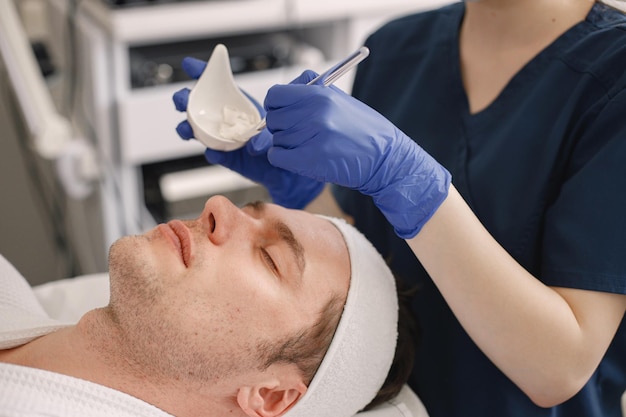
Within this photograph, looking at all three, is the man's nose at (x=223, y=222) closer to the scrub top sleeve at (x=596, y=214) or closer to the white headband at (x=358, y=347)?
the white headband at (x=358, y=347)

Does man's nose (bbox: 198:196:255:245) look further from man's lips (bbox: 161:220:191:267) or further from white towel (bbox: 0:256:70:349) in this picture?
white towel (bbox: 0:256:70:349)

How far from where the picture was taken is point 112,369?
3.40 ft

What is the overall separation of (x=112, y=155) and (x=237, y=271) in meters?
0.97

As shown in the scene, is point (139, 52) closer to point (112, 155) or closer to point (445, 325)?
point (112, 155)

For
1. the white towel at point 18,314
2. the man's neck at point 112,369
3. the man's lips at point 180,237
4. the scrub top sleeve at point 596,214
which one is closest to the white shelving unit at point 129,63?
the white towel at point 18,314

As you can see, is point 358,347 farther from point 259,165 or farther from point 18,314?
point 18,314

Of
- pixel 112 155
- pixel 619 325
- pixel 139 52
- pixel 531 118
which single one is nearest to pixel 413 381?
pixel 619 325

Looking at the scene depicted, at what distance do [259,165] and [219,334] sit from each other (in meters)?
0.41

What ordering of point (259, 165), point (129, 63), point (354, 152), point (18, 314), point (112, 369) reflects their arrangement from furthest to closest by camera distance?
point (129, 63)
point (259, 165)
point (18, 314)
point (112, 369)
point (354, 152)

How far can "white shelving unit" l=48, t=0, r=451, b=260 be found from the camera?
5.86 ft

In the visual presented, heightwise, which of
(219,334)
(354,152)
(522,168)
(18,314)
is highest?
(354,152)

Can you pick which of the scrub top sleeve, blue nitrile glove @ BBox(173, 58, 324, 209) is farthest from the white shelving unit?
the scrub top sleeve

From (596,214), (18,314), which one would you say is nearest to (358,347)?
(596,214)

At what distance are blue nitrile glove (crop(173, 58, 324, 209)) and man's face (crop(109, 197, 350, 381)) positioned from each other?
16cm
